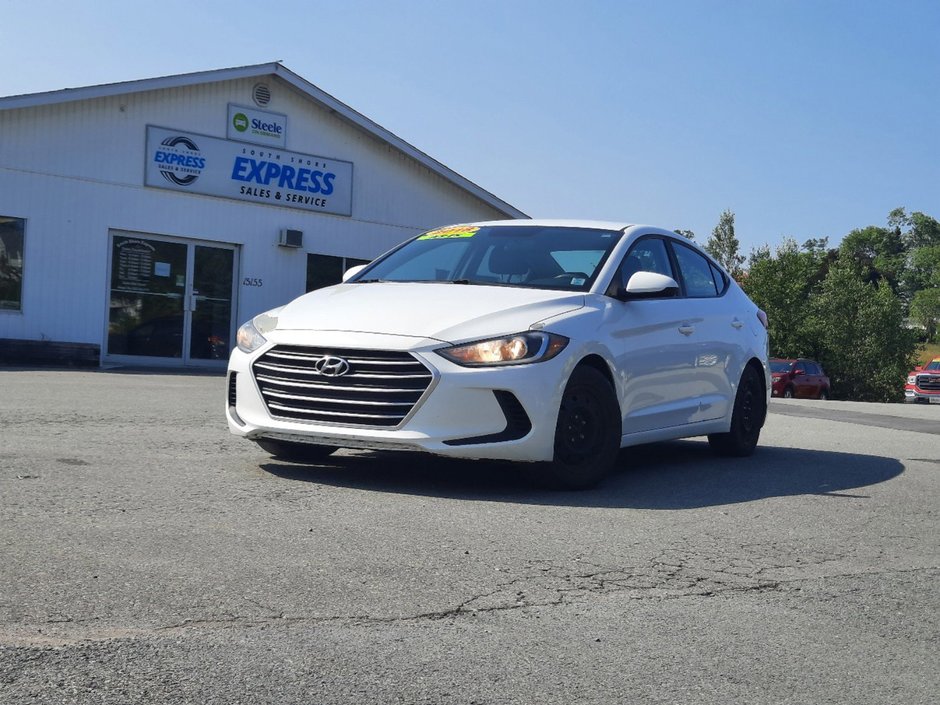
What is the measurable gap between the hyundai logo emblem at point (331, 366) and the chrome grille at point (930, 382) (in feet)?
131

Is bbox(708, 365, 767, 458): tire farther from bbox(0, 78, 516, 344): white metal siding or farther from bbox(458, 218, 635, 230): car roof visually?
bbox(0, 78, 516, 344): white metal siding

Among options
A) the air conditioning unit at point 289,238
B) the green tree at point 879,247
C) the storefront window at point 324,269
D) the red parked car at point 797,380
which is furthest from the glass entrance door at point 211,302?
the green tree at point 879,247

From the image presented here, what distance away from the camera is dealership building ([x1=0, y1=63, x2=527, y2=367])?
19.0m

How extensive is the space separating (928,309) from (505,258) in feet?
460

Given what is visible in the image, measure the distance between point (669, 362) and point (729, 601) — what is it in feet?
11.1

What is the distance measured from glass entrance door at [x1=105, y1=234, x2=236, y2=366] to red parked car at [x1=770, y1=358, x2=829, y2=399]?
25004mm

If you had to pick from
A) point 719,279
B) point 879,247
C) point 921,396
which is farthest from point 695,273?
point 879,247

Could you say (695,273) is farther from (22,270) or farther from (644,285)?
(22,270)

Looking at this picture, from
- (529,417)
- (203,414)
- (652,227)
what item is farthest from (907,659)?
(203,414)

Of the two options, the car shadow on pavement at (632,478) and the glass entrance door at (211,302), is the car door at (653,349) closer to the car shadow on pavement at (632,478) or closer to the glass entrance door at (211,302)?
the car shadow on pavement at (632,478)

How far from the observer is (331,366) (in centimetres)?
617

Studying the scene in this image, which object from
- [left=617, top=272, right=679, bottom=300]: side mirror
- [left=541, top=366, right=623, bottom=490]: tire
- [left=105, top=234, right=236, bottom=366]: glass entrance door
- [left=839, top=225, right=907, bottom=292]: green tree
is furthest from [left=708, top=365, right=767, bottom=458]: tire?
[left=839, top=225, right=907, bottom=292]: green tree

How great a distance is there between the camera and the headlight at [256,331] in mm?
6613

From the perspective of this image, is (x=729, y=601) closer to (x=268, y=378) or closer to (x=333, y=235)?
(x=268, y=378)
